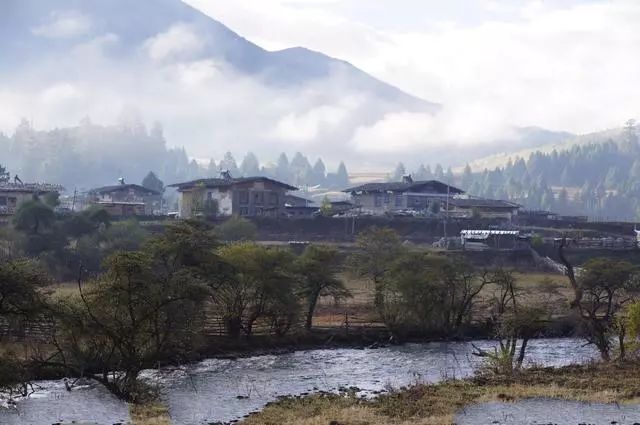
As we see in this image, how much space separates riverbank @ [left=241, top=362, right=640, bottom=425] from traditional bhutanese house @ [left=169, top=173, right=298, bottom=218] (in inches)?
2723

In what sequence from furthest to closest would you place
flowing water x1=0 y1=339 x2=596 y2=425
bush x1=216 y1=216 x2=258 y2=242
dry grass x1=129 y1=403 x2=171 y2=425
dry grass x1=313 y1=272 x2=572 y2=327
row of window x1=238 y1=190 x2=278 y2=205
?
row of window x1=238 y1=190 x2=278 y2=205 → bush x1=216 y1=216 x2=258 y2=242 → dry grass x1=313 y1=272 x2=572 y2=327 → flowing water x1=0 y1=339 x2=596 y2=425 → dry grass x1=129 y1=403 x2=171 y2=425

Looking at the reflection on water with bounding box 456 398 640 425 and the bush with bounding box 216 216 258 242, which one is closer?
the reflection on water with bounding box 456 398 640 425

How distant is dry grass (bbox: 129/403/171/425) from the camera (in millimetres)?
26766

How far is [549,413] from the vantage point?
89.7 feet

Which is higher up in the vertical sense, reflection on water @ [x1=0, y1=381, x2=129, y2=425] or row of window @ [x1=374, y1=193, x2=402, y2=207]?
row of window @ [x1=374, y1=193, x2=402, y2=207]

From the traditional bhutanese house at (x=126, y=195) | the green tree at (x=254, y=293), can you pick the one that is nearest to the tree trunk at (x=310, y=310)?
the green tree at (x=254, y=293)

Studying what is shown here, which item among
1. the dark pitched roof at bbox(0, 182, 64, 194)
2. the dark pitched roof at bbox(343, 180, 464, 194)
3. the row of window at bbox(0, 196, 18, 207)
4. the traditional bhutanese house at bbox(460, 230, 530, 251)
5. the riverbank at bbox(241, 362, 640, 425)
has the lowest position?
the riverbank at bbox(241, 362, 640, 425)

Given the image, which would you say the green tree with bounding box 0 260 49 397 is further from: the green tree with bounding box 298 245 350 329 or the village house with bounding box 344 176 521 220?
the village house with bounding box 344 176 521 220

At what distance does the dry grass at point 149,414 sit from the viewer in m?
26.8

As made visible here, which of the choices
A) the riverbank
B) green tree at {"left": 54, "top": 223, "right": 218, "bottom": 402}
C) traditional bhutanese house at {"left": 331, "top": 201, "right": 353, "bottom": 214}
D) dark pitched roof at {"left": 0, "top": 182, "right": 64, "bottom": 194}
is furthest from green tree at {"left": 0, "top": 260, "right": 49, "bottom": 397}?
traditional bhutanese house at {"left": 331, "top": 201, "right": 353, "bottom": 214}

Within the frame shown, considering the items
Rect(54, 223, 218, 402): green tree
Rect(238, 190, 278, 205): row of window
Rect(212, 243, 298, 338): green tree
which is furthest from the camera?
Rect(238, 190, 278, 205): row of window

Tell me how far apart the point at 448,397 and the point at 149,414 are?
10.5 m

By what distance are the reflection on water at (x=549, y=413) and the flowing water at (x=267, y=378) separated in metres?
6.14

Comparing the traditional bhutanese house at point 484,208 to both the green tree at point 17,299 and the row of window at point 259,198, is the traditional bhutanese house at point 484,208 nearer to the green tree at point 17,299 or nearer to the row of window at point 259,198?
the row of window at point 259,198
